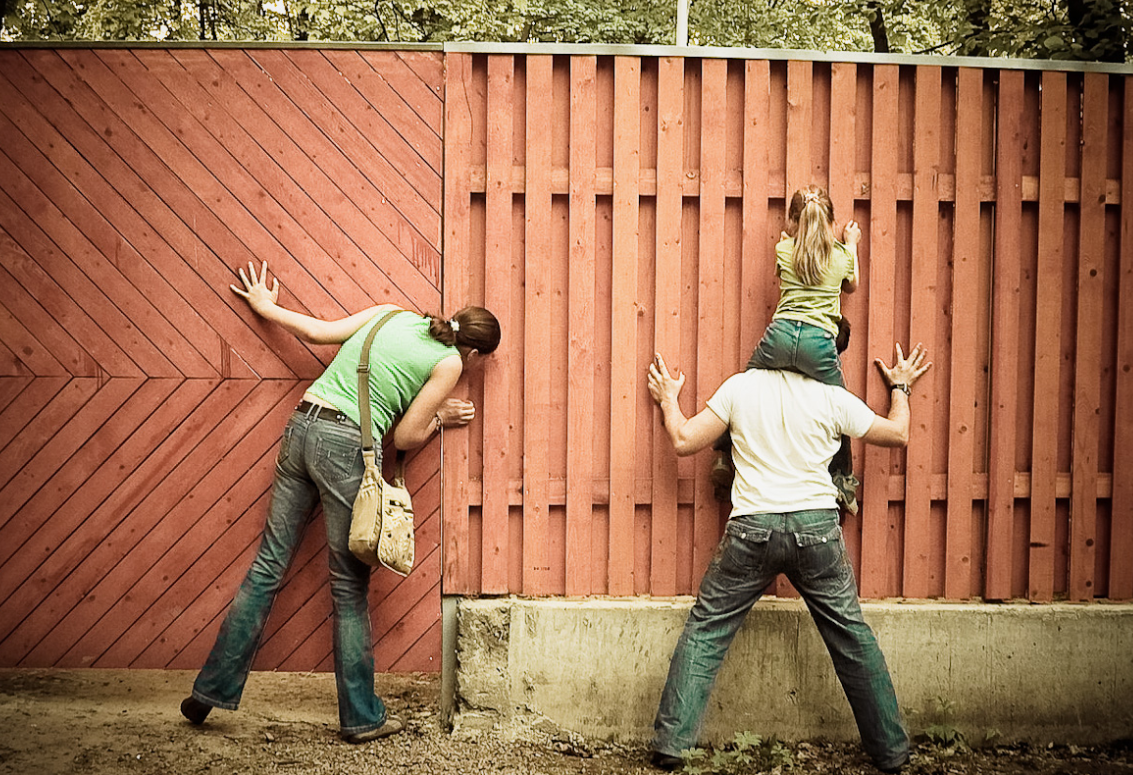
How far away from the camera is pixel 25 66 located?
14.7ft

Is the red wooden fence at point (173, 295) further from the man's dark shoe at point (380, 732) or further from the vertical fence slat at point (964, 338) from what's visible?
the vertical fence slat at point (964, 338)

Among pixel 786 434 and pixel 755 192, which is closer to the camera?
pixel 786 434

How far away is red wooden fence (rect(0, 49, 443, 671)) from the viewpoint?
4.49m

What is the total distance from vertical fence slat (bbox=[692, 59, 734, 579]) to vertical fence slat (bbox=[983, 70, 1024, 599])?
1.30 meters

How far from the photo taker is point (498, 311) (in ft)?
14.7

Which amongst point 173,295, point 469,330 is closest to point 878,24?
point 469,330

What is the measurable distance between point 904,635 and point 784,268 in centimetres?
180

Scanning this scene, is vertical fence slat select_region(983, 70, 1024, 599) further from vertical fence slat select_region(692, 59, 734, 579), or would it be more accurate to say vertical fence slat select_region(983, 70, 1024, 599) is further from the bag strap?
the bag strap

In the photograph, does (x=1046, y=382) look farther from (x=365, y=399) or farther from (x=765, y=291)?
(x=365, y=399)

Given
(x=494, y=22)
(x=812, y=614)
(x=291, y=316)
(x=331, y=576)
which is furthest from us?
(x=494, y=22)

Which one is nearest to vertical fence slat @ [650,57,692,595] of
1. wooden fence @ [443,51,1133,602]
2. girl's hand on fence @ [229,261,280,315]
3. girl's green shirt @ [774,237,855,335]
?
wooden fence @ [443,51,1133,602]

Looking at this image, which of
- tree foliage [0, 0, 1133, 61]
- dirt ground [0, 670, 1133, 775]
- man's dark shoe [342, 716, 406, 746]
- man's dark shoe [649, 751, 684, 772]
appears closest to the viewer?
dirt ground [0, 670, 1133, 775]

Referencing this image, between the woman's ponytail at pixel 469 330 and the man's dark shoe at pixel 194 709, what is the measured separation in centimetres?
194

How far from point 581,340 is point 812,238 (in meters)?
1.14
